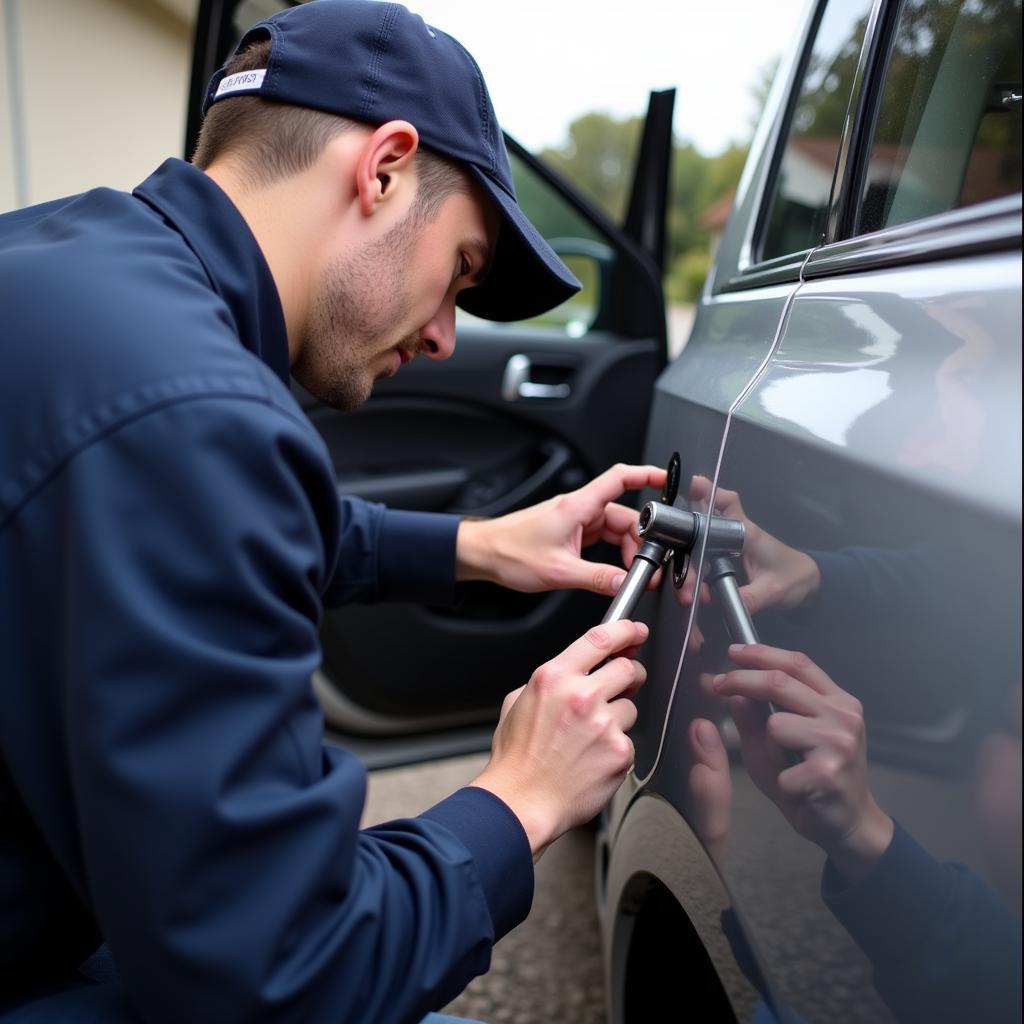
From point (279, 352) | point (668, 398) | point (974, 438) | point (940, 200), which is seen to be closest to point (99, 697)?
point (279, 352)

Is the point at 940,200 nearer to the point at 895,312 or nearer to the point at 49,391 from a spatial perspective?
→ the point at 895,312

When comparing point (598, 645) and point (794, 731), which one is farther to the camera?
point (598, 645)

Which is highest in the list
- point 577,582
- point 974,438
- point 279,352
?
point 974,438

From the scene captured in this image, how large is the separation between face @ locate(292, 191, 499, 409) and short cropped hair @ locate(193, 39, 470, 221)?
2cm

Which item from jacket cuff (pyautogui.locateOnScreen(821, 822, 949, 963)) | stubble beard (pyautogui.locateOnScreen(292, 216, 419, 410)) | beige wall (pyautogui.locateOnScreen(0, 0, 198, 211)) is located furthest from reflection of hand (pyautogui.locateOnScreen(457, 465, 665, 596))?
beige wall (pyautogui.locateOnScreen(0, 0, 198, 211))

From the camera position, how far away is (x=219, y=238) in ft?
2.96

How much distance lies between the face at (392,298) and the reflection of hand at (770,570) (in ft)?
1.34

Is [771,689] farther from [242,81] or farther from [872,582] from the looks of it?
[242,81]

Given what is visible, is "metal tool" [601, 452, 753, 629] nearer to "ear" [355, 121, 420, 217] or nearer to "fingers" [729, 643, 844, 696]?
"fingers" [729, 643, 844, 696]

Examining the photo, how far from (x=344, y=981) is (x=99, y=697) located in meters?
0.27

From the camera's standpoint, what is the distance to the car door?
7.16 feet

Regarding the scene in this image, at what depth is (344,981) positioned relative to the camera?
733 millimetres

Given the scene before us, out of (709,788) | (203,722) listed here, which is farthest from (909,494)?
(203,722)

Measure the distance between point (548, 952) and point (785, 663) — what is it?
4.96ft
